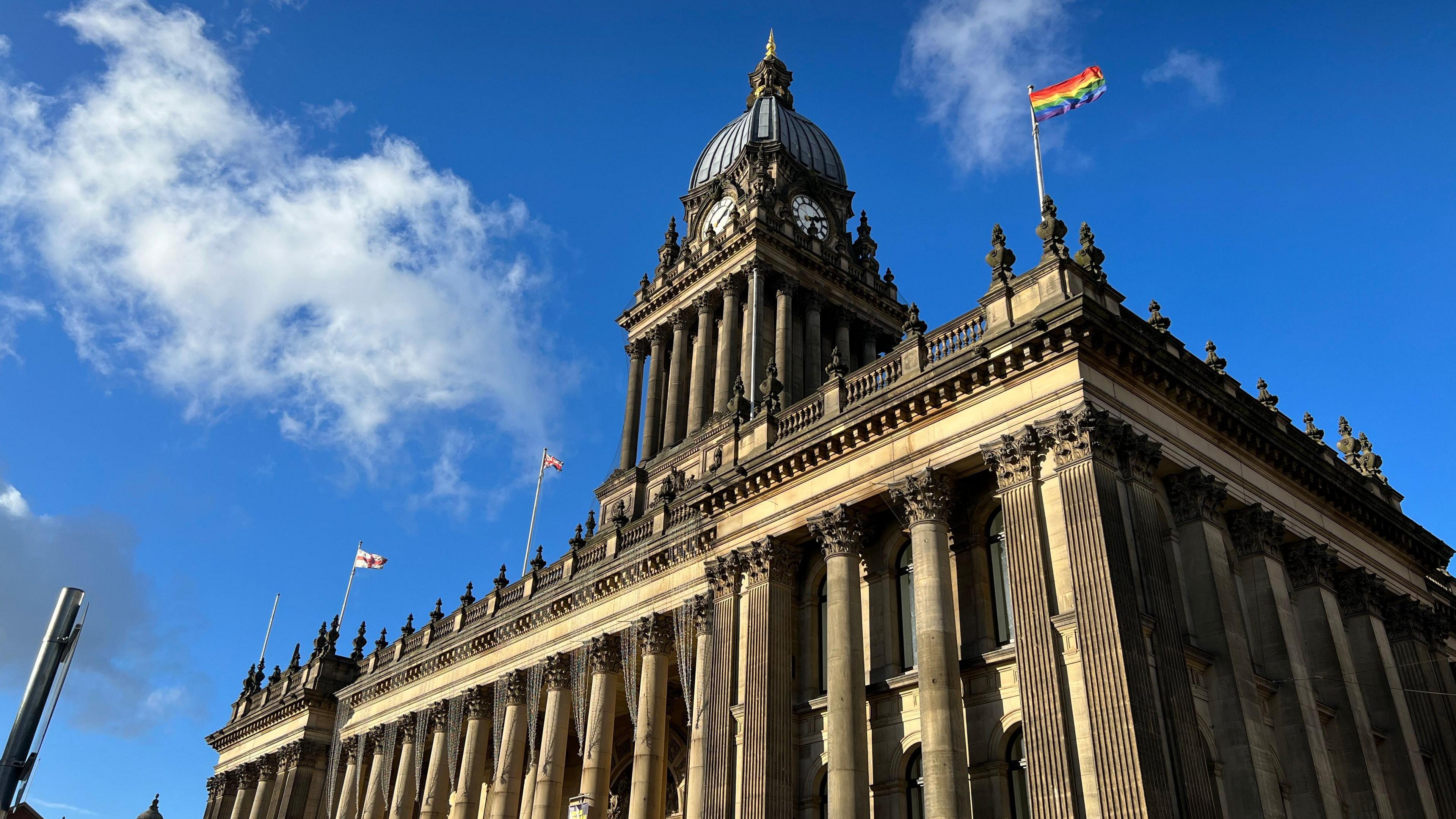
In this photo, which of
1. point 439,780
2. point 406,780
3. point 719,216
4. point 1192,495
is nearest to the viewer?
point 1192,495

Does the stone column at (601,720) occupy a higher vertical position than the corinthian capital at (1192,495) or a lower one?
lower

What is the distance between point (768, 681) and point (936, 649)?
227 inches

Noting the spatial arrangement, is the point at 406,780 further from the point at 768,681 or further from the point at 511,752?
the point at 768,681

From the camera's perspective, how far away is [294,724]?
55.9 m

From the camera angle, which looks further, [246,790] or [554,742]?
[246,790]

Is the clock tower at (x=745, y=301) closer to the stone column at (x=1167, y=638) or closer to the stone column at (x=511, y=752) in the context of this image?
the stone column at (x=511, y=752)

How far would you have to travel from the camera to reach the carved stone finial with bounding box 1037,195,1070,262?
1041 inches

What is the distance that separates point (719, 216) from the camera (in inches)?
2365

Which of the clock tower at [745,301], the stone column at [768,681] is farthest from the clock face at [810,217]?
the stone column at [768,681]

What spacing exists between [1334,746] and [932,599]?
12.5 metres

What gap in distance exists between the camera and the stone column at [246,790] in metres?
57.5

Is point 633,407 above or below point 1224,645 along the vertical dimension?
above

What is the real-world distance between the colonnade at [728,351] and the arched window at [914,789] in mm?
25431

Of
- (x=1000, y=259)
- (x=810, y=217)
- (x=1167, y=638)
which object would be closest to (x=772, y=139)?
(x=810, y=217)
